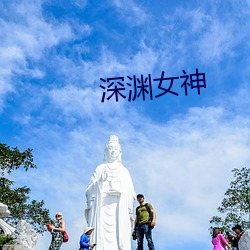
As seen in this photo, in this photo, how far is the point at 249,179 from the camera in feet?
67.2

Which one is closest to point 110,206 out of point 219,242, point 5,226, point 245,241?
point 5,226

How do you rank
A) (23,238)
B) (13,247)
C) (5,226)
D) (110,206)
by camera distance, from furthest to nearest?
(110,206)
(5,226)
(23,238)
(13,247)

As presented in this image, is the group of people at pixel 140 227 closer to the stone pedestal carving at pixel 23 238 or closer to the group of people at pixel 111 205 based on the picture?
the stone pedestal carving at pixel 23 238

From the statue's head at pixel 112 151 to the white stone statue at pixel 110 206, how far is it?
0.82 feet

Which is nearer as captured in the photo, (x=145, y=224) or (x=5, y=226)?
(x=145, y=224)

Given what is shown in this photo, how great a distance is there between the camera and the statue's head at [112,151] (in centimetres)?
1509

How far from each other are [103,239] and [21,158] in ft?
31.2

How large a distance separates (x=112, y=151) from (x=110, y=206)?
1.73 metres

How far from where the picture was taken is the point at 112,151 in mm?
15109

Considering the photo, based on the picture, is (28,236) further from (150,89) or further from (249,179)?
(249,179)

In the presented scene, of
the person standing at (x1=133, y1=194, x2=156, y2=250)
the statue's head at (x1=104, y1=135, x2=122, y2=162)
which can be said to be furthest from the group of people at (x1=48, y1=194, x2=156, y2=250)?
the statue's head at (x1=104, y1=135, x2=122, y2=162)

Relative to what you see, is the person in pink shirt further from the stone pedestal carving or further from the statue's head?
the statue's head

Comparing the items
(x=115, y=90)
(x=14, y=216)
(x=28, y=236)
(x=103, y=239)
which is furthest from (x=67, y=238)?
(x=14, y=216)

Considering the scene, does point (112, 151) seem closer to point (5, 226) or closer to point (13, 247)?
point (5, 226)
